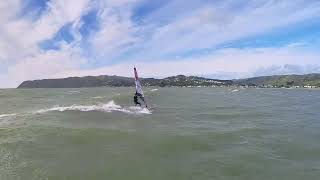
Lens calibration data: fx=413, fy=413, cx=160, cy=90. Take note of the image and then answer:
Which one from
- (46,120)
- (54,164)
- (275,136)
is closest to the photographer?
(54,164)

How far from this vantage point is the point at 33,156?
16453 millimetres

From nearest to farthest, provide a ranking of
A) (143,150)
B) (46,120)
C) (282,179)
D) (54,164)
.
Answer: (282,179), (54,164), (143,150), (46,120)

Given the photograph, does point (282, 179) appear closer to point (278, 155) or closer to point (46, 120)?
point (278, 155)

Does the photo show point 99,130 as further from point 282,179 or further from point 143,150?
point 282,179

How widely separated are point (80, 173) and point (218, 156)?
19.0 ft

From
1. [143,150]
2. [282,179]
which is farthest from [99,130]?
[282,179]

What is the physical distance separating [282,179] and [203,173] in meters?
2.63

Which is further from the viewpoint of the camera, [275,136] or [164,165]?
[275,136]

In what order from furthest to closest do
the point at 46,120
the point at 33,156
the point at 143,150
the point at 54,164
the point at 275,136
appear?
the point at 46,120, the point at 275,136, the point at 143,150, the point at 33,156, the point at 54,164

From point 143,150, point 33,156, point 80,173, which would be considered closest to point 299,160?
point 143,150

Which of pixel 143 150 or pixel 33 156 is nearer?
pixel 33 156

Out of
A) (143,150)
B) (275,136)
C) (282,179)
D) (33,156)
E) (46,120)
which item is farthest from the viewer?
(46,120)

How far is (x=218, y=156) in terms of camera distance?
55.1 ft

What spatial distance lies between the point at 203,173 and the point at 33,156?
6.92 metres
